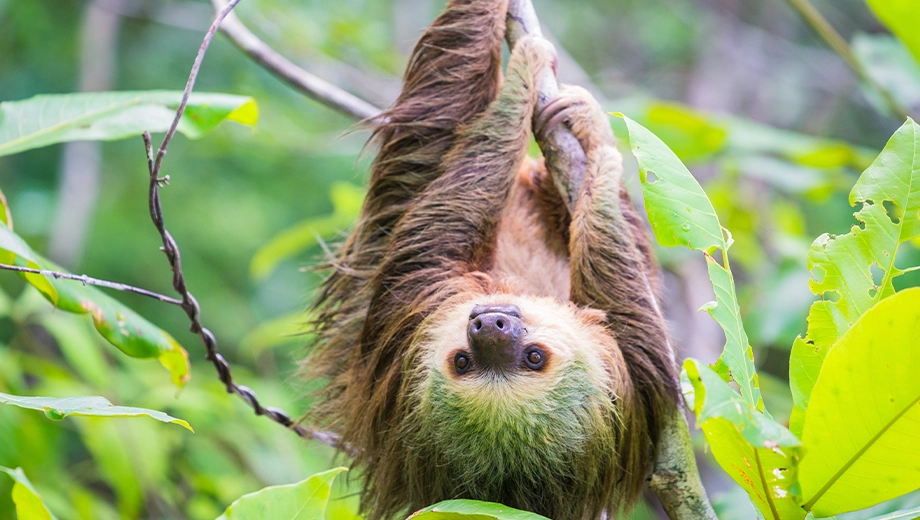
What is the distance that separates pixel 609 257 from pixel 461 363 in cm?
84

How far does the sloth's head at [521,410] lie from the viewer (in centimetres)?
350

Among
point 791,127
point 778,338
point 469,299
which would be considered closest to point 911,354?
point 469,299

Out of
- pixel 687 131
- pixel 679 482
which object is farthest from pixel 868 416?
pixel 687 131

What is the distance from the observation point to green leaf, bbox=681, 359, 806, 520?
1.88m

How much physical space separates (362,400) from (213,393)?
1940mm

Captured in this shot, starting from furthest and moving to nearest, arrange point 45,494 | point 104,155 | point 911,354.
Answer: point 104,155, point 45,494, point 911,354

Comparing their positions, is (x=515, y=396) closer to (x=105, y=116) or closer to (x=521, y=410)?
(x=521, y=410)

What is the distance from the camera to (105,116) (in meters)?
3.40

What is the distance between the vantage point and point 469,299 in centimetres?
384

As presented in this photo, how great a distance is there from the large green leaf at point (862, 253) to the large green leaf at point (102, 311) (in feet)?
7.86

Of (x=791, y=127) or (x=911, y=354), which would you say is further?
(x=791, y=127)

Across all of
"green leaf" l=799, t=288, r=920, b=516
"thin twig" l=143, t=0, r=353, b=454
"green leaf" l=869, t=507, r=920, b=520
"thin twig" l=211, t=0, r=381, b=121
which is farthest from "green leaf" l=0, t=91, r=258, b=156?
"green leaf" l=869, t=507, r=920, b=520

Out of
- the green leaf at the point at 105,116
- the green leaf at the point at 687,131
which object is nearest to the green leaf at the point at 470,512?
the green leaf at the point at 105,116

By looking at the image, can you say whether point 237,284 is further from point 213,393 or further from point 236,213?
point 213,393
